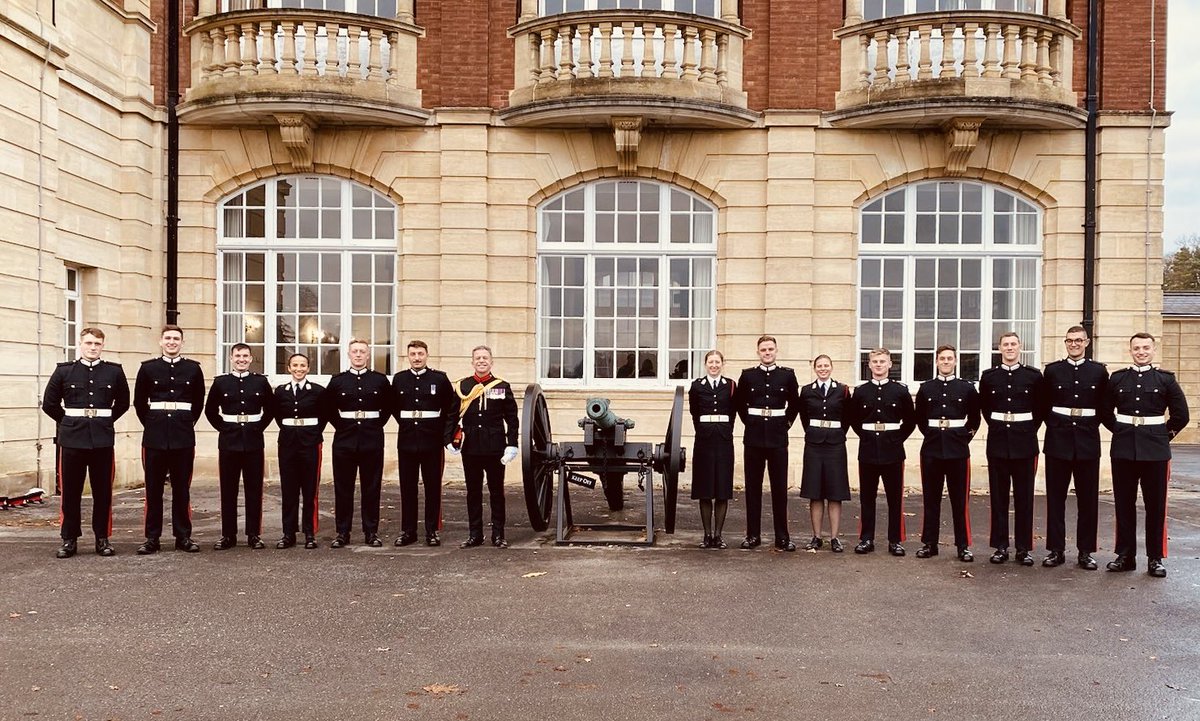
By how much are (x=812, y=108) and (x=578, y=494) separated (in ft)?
17.1

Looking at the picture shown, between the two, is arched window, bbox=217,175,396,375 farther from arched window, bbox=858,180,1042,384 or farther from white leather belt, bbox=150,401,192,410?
arched window, bbox=858,180,1042,384

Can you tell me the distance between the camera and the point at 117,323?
11.9m

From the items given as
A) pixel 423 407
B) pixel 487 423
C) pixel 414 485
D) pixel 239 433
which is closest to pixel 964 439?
pixel 487 423

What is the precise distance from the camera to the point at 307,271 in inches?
497

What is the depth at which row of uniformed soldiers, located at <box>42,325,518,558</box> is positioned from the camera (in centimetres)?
777

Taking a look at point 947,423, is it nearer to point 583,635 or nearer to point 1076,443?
point 1076,443

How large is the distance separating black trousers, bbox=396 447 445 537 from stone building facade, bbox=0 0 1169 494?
4.04 m

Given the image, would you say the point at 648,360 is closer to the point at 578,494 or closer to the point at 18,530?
the point at 578,494

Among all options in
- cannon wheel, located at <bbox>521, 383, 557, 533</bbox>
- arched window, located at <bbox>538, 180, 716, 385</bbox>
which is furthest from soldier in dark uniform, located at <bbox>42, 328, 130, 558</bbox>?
arched window, located at <bbox>538, 180, 716, 385</bbox>

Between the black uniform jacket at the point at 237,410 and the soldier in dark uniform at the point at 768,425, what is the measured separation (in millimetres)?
3697

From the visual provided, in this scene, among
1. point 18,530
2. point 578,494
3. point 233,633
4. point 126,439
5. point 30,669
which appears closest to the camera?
point 30,669

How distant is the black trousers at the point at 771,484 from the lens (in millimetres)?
8078

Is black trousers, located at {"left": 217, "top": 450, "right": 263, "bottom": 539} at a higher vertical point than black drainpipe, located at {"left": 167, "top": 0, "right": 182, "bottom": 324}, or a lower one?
lower

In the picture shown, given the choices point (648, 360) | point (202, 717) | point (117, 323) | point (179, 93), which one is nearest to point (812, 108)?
point (648, 360)
